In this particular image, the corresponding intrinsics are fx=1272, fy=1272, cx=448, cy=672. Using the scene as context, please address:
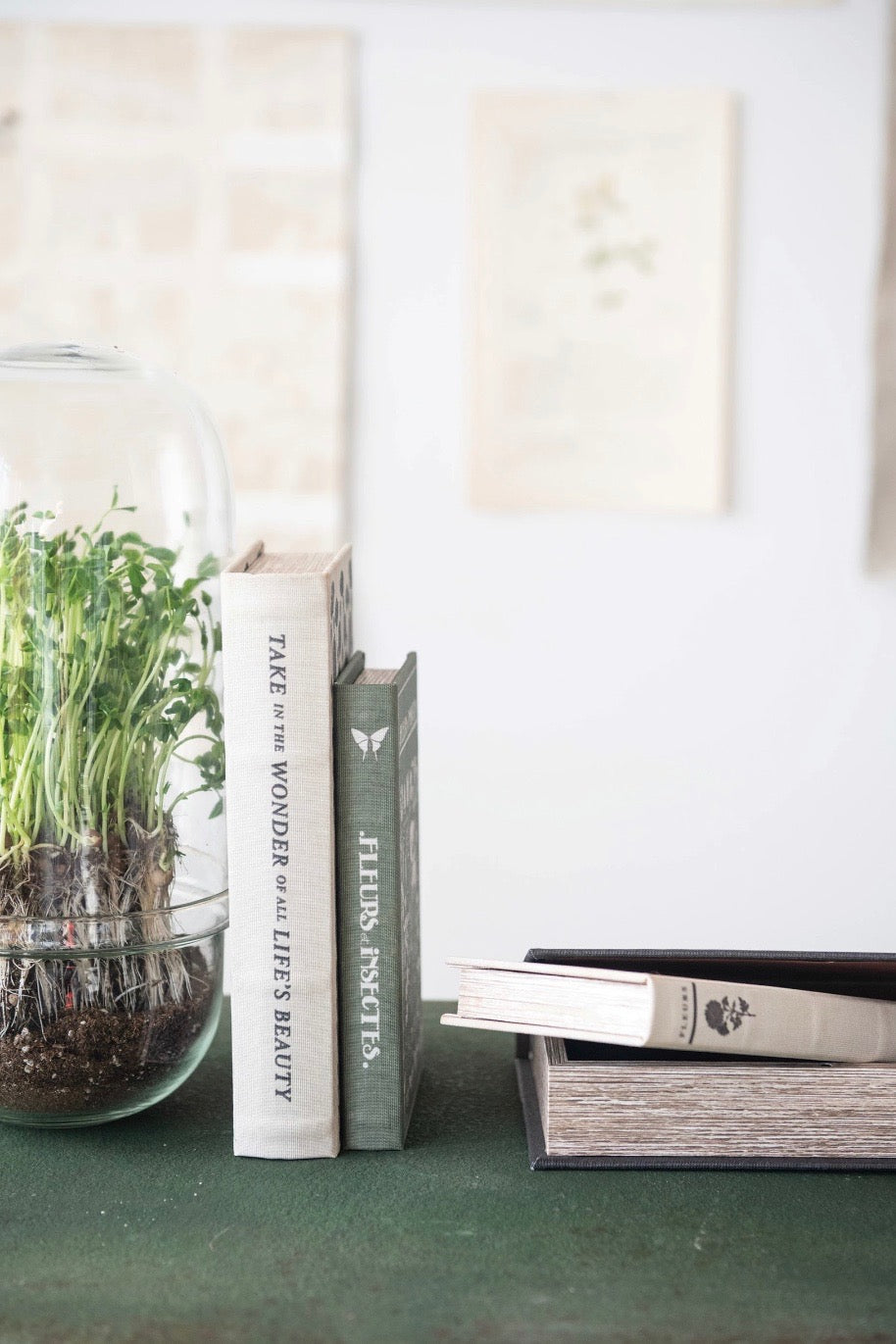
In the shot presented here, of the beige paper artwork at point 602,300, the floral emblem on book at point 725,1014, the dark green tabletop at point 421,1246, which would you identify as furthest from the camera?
the beige paper artwork at point 602,300

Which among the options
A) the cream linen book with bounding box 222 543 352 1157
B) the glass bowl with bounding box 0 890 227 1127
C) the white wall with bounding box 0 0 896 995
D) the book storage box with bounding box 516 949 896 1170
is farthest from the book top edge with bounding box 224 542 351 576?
the white wall with bounding box 0 0 896 995

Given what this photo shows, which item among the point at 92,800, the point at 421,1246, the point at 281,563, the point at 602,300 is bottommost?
the point at 421,1246

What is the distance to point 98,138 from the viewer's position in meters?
2.33

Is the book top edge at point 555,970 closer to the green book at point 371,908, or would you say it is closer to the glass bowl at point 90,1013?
the green book at point 371,908

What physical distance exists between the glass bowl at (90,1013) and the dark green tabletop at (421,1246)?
0.13ft

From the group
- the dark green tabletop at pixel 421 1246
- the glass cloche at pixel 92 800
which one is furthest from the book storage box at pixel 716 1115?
the glass cloche at pixel 92 800

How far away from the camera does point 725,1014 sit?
76 cm

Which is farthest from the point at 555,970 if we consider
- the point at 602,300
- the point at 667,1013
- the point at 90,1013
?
the point at 602,300

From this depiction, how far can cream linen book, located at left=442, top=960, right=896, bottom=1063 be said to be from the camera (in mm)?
739

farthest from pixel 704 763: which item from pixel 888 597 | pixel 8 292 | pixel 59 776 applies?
pixel 59 776

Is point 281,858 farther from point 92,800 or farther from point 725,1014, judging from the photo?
point 725,1014

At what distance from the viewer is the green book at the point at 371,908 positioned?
80 cm

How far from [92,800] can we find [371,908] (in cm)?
19

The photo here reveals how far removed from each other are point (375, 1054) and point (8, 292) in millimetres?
1953
